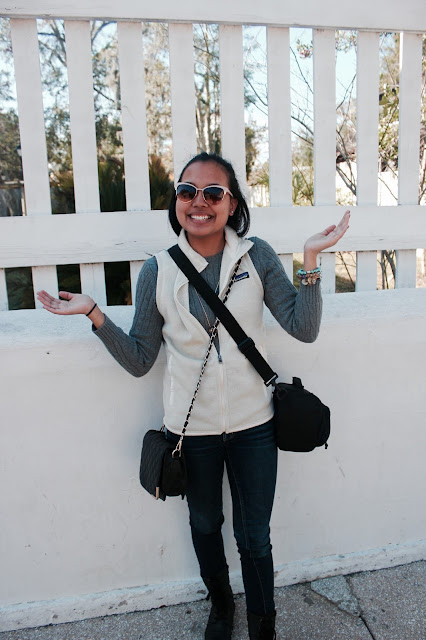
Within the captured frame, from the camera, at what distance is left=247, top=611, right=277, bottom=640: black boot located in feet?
6.48

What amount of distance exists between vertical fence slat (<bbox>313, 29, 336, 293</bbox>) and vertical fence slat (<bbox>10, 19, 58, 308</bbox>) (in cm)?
120

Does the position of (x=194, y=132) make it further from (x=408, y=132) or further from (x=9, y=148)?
(x=9, y=148)

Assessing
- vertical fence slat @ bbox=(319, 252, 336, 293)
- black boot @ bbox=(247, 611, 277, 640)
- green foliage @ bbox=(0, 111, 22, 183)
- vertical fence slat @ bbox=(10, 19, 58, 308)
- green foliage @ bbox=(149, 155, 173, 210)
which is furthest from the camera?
green foliage @ bbox=(0, 111, 22, 183)

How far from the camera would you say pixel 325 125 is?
237cm

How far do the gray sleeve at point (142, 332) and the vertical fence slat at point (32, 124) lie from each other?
1.78 feet

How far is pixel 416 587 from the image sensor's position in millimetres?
2387

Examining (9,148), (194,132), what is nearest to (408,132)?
(194,132)

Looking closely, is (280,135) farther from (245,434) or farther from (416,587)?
(416,587)

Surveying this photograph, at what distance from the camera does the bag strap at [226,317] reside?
1.84 m

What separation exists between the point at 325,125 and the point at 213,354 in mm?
1235

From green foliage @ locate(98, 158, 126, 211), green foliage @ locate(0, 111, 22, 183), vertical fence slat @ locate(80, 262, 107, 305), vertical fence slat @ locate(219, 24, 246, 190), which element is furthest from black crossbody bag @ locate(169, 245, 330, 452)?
green foliage @ locate(0, 111, 22, 183)

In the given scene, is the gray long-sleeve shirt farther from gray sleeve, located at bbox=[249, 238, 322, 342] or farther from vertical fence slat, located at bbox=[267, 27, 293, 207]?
vertical fence slat, located at bbox=[267, 27, 293, 207]

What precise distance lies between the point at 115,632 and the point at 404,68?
9.25 ft

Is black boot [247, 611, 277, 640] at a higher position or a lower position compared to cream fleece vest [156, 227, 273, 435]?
lower
